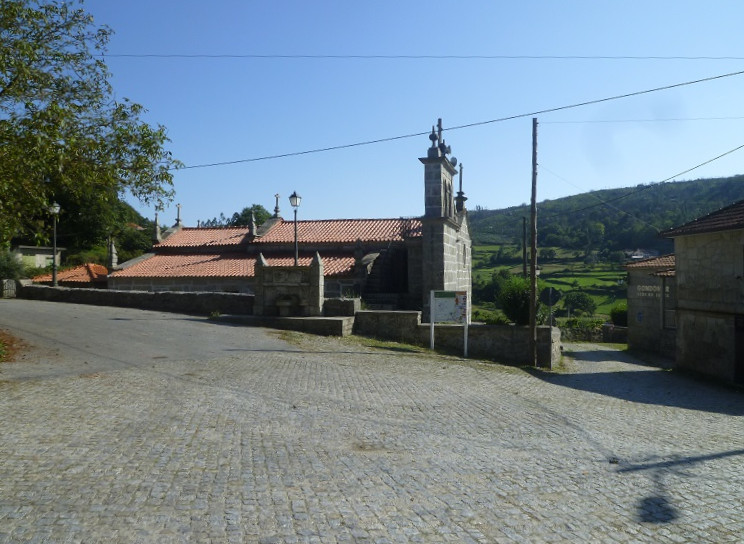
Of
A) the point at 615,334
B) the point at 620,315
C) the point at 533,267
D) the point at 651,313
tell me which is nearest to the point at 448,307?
the point at 533,267

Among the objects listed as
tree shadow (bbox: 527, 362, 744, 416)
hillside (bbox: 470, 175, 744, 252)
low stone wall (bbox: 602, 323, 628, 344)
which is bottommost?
low stone wall (bbox: 602, 323, 628, 344)

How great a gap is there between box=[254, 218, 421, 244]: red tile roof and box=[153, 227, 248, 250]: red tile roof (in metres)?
1.97

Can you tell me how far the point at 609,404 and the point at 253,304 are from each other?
1225 cm

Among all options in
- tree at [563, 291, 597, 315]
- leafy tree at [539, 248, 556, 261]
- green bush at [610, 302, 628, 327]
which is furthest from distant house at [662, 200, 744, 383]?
leafy tree at [539, 248, 556, 261]

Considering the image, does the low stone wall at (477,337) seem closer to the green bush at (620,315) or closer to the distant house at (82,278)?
the distant house at (82,278)

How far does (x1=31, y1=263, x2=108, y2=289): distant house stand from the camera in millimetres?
32688

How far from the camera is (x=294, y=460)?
6.46 m

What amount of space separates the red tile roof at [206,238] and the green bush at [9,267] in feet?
31.8

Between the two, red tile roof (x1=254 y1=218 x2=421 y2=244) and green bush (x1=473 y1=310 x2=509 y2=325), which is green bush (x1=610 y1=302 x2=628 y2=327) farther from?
red tile roof (x1=254 y1=218 x2=421 y2=244)

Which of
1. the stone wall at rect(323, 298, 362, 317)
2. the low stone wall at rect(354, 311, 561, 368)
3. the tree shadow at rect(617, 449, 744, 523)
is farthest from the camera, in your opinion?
the stone wall at rect(323, 298, 362, 317)

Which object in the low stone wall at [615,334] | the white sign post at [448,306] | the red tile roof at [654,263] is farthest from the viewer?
the low stone wall at [615,334]

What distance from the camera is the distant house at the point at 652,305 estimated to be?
2706cm

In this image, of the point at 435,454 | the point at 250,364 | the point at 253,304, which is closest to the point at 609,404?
the point at 435,454

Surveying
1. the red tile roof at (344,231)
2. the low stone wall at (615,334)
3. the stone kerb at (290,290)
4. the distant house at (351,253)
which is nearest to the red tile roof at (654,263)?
the low stone wall at (615,334)
